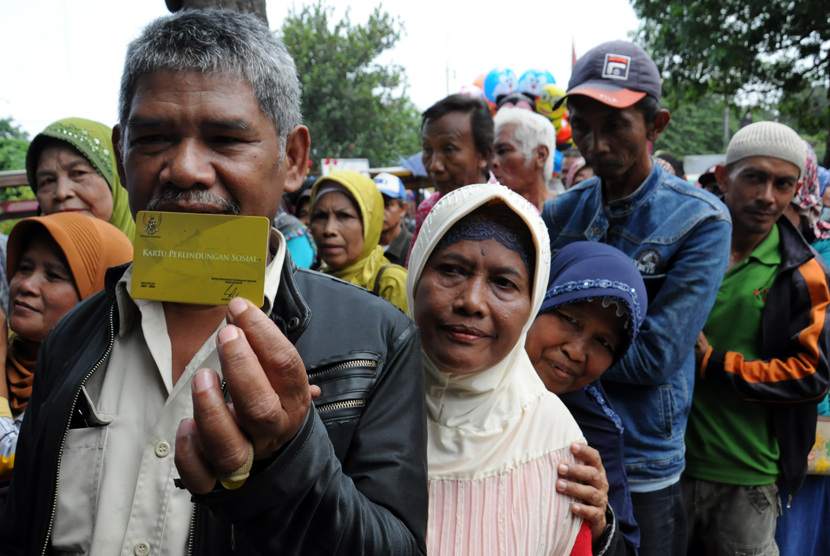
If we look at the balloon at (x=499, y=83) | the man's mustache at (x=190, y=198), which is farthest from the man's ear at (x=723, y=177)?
the balloon at (x=499, y=83)

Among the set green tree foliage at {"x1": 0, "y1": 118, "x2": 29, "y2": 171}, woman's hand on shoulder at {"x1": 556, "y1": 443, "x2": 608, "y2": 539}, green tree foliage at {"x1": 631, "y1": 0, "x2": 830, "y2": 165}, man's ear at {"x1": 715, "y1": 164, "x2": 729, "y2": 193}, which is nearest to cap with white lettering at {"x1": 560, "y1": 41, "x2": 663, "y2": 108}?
man's ear at {"x1": 715, "y1": 164, "x2": 729, "y2": 193}

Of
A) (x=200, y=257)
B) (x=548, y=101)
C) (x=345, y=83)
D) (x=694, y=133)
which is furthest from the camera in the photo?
(x=694, y=133)

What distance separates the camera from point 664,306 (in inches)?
88.5

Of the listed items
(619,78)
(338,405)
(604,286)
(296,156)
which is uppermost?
(619,78)

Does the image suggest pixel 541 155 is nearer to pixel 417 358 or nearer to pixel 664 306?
pixel 664 306

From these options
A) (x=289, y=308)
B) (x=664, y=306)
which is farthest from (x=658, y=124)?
(x=289, y=308)

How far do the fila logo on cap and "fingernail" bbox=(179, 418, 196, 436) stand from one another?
2.33 metres

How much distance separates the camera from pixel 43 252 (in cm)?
216

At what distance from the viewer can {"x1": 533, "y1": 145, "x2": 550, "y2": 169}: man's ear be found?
12.4ft

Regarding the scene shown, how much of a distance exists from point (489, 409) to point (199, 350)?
0.82 metres

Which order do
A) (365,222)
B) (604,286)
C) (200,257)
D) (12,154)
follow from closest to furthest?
(200,257) → (604,286) → (365,222) → (12,154)

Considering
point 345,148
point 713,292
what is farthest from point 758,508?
point 345,148

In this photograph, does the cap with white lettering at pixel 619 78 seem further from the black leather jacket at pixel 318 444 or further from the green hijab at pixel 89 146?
the green hijab at pixel 89 146

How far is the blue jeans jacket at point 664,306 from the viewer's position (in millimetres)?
→ 2211
